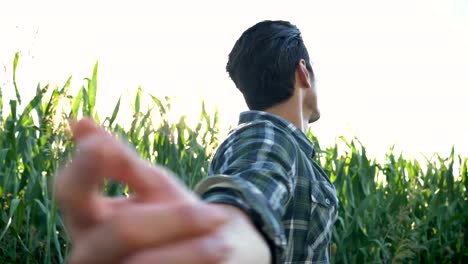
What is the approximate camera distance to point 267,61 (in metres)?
1.25

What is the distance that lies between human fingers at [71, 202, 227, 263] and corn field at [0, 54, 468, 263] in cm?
149

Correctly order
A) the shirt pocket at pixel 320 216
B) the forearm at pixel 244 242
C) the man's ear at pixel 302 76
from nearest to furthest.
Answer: the forearm at pixel 244 242 → the shirt pocket at pixel 320 216 → the man's ear at pixel 302 76

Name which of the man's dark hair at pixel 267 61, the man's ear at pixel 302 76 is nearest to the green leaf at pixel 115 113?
the man's dark hair at pixel 267 61

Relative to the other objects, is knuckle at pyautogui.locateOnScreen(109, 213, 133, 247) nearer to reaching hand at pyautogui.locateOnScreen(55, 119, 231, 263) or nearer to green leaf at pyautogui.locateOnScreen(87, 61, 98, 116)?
reaching hand at pyautogui.locateOnScreen(55, 119, 231, 263)

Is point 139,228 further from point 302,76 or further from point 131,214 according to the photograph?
point 302,76

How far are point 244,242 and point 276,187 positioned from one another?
0.83 ft

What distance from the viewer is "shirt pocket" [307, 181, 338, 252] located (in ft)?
3.42

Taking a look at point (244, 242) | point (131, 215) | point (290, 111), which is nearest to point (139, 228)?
point (131, 215)

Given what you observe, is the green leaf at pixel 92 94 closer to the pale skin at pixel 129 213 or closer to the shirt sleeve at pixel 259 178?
the shirt sleeve at pixel 259 178

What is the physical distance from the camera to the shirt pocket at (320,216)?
1.04 meters

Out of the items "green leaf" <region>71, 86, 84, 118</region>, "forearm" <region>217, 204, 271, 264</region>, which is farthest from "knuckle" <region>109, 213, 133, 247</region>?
"green leaf" <region>71, 86, 84, 118</region>

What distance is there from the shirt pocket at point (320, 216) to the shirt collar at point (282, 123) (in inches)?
3.6

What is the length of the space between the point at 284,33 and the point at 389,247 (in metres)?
2.07

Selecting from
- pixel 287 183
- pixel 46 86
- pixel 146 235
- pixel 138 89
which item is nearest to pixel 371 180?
pixel 138 89
